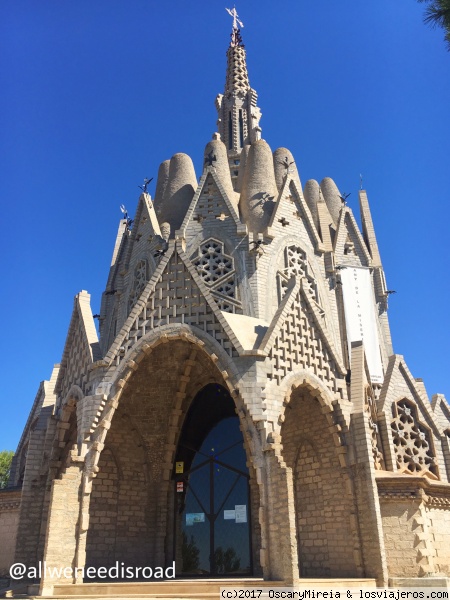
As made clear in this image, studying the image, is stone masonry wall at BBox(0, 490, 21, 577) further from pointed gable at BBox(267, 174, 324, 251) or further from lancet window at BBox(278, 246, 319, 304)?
pointed gable at BBox(267, 174, 324, 251)

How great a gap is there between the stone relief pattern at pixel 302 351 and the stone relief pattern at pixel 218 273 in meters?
2.81

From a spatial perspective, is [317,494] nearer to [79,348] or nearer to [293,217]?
[79,348]

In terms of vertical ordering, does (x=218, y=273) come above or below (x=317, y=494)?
above

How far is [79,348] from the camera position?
14.9 m

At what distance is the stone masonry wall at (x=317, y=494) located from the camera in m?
12.8

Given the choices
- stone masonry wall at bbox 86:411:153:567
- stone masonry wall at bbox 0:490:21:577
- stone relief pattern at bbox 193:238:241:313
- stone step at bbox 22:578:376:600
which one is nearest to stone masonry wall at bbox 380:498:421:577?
stone step at bbox 22:578:376:600

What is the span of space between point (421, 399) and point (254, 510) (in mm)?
6684

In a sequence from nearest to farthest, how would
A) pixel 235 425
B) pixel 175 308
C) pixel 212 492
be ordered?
pixel 175 308 < pixel 212 492 < pixel 235 425

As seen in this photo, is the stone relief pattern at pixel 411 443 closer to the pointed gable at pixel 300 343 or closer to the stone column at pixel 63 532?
the pointed gable at pixel 300 343

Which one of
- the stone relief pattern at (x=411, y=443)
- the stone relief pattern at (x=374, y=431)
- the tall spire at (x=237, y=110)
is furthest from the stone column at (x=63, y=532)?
the tall spire at (x=237, y=110)

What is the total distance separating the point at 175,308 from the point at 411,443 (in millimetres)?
8448

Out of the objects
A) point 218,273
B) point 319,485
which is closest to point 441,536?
point 319,485

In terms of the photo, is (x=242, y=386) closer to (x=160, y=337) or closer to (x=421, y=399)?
(x=160, y=337)

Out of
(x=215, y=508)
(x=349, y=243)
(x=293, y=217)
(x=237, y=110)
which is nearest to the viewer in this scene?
(x=215, y=508)
